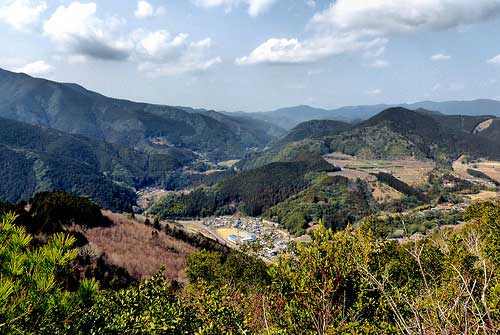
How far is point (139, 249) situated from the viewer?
5188 centimetres

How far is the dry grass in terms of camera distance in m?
43.4

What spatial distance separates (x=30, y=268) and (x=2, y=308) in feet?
4.07

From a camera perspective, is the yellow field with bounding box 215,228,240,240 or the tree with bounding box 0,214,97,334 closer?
the tree with bounding box 0,214,97,334

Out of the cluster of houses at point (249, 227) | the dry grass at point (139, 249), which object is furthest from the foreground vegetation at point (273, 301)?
the cluster of houses at point (249, 227)

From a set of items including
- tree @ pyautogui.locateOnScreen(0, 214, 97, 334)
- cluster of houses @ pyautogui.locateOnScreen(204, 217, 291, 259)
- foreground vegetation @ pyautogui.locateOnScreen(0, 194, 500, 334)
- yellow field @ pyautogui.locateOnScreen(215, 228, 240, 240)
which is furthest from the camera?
yellow field @ pyautogui.locateOnScreen(215, 228, 240, 240)

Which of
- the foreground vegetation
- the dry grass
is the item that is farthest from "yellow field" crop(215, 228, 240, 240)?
the foreground vegetation

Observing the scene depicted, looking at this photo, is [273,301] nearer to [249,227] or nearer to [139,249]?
[139,249]

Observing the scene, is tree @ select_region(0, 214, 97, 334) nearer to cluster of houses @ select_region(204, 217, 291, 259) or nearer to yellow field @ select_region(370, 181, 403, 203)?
cluster of houses @ select_region(204, 217, 291, 259)

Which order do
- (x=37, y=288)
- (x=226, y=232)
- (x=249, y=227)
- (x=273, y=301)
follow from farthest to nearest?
(x=249, y=227), (x=226, y=232), (x=273, y=301), (x=37, y=288)

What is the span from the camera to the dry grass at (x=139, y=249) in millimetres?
43438

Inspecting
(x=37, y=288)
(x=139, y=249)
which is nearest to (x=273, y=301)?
(x=37, y=288)

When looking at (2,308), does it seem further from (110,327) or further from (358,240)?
(358,240)

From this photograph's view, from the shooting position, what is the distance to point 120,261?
4309 cm

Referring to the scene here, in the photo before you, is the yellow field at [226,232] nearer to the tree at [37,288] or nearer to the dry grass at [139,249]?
the dry grass at [139,249]
